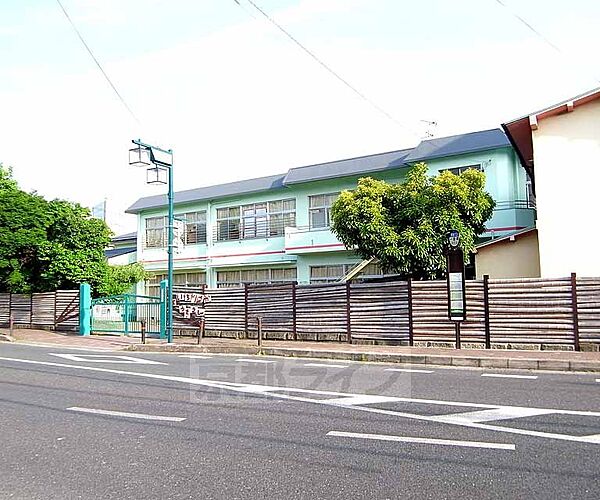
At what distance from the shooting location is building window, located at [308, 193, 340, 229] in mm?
26797

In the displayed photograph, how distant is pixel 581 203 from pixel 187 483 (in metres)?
15.4

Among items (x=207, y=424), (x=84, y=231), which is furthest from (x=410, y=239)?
(x=84, y=231)

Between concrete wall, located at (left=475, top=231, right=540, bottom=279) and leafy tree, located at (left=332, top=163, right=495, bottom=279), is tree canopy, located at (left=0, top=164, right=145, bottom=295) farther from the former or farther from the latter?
concrete wall, located at (left=475, top=231, right=540, bottom=279)

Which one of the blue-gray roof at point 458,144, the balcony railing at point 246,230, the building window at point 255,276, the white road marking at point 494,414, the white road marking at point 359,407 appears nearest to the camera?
the white road marking at point 359,407

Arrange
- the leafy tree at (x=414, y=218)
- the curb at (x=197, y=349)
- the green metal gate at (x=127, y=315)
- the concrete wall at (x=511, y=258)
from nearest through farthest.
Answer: the curb at (x=197, y=349) < the leafy tree at (x=414, y=218) < the concrete wall at (x=511, y=258) < the green metal gate at (x=127, y=315)

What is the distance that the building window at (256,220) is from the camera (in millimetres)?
28503

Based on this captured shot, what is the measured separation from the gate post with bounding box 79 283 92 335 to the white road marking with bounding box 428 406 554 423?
1875 cm

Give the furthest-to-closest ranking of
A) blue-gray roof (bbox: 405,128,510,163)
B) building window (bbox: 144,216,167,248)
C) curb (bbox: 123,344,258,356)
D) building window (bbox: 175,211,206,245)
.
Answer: building window (bbox: 144,216,167,248) < building window (bbox: 175,211,206,245) < blue-gray roof (bbox: 405,128,510,163) < curb (bbox: 123,344,258,356)

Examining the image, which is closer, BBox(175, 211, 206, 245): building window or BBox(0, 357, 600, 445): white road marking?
BBox(0, 357, 600, 445): white road marking

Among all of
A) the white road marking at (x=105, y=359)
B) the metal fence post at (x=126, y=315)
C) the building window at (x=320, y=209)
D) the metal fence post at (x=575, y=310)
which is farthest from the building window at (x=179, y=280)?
the metal fence post at (x=575, y=310)

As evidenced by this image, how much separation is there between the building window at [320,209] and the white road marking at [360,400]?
716 inches

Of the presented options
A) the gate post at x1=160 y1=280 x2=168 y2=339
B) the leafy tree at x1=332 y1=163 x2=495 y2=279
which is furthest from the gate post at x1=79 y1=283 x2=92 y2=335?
the leafy tree at x1=332 y1=163 x2=495 y2=279

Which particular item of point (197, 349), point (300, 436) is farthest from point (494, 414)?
point (197, 349)

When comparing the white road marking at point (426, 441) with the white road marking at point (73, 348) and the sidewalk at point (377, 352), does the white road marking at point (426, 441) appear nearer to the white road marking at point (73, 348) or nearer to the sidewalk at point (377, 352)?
the sidewalk at point (377, 352)
